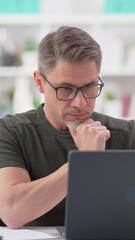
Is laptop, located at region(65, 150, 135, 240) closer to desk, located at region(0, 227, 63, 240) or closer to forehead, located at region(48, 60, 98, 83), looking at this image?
desk, located at region(0, 227, 63, 240)

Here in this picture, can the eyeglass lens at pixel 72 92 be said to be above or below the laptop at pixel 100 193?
above

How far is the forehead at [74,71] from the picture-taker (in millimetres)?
1606

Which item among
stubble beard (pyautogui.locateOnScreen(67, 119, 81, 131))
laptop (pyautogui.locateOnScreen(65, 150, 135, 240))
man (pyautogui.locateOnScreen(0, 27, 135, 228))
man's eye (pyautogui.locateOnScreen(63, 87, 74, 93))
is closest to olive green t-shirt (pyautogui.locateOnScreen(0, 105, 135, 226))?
man (pyautogui.locateOnScreen(0, 27, 135, 228))

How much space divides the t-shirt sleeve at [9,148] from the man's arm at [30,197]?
106 millimetres

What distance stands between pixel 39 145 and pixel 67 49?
1.20 ft

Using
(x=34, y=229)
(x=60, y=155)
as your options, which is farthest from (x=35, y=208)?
(x=60, y=155)

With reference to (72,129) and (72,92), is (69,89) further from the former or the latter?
(72,129)

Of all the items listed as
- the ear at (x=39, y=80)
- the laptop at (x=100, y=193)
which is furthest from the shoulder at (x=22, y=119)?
the laptop at (x=100, y=193)

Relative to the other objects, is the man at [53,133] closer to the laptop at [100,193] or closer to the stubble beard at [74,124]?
the stubble beard at [74,124]

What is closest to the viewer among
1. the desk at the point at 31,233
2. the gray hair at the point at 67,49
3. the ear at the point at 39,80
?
the desk at the point at 31,233

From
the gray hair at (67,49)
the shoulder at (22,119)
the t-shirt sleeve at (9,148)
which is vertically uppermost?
the gray hair at (67,49)

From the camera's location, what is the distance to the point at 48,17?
3.51 metres

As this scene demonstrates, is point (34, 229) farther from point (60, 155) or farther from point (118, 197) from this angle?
point (118, 197)

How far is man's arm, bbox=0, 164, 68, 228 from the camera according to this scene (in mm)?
1468
